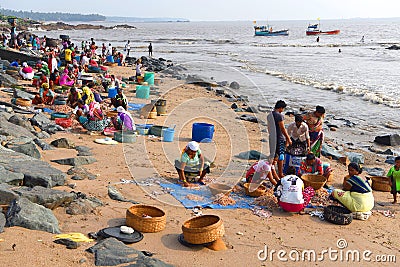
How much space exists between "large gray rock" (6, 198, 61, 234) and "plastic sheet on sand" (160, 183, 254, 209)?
218 cm

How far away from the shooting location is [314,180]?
7551 mm

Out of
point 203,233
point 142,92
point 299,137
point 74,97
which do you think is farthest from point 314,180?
point 142,92

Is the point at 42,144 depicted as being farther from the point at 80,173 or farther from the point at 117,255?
the point at 117,255

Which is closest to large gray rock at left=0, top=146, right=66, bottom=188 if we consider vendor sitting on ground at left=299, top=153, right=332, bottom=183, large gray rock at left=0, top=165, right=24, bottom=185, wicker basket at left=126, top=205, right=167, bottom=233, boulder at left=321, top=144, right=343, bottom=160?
large gray rock at left=0, top=165, right=24, bottom=185

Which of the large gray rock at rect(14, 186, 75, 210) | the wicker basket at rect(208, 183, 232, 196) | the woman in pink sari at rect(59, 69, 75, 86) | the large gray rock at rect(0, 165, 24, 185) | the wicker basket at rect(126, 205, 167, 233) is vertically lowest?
the wicker basket at rect(208, 183, 232, 196)

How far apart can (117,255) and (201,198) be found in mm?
2591

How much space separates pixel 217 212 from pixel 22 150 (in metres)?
3.62

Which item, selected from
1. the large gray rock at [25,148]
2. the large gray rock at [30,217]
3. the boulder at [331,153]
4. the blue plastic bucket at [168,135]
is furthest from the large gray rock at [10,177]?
the boulder at [331,153]

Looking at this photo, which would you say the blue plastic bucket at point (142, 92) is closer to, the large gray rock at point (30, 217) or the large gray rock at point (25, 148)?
the large gray rock at point (25, 148)

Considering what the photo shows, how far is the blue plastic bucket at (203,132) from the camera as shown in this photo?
10680 mm

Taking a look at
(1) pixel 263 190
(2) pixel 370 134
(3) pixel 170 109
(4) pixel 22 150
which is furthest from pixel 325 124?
(4) pixel 22 150

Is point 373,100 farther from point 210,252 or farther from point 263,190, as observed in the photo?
point 210,252

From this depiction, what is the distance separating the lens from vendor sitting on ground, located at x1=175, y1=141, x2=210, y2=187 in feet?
24.2

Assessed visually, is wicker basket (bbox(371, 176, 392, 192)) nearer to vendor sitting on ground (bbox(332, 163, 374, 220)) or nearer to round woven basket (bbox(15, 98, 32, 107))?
vendor sitting on ground (bbox(332, 163, 374, 220))
